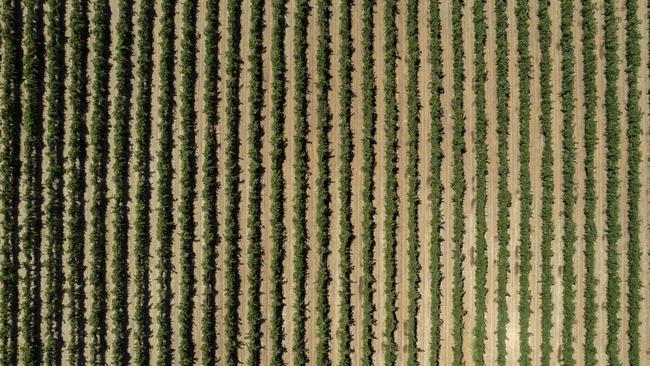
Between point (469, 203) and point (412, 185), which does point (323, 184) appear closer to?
point (412, 185)

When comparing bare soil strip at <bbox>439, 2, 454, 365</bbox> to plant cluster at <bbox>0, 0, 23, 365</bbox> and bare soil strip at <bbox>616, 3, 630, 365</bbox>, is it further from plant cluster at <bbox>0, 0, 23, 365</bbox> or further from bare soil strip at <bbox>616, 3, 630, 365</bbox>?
plant cluster at <bbox>0, 0, 23, 365</bbox>

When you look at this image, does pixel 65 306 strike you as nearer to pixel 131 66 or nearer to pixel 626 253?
pixel 131 66

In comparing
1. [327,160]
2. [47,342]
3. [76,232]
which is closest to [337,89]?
[327,160]

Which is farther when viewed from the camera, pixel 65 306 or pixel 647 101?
pixel 647 101

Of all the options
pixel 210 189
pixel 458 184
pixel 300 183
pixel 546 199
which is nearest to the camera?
pixel 210 189

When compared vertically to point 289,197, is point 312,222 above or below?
below

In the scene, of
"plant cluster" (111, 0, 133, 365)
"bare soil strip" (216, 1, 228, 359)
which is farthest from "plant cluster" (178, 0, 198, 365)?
"plant cluster" (111, 0, 133, 365)

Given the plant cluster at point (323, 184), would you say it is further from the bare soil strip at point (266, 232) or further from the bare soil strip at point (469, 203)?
the bare soil strip at point (469, 203)

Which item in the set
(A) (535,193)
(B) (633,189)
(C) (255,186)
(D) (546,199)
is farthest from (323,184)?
(B) (633,189)

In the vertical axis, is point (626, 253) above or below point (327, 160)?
below

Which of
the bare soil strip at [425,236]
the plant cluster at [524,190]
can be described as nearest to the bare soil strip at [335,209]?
the bare soil strip at [425,236]

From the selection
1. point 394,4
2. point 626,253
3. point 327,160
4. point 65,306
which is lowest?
point 65,306
